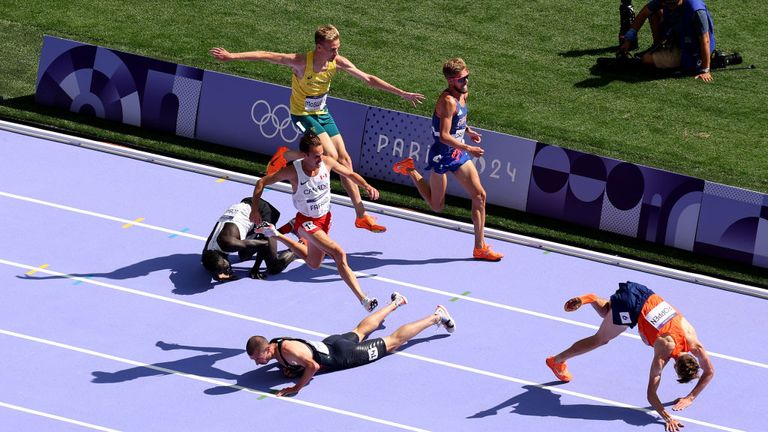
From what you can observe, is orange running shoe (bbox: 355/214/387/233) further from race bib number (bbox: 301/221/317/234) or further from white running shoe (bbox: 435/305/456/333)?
white running shoe (bbox: 435/305/456/333)

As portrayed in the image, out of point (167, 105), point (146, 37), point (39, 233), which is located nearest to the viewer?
point (39, 233)

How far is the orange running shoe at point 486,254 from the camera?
15594mm

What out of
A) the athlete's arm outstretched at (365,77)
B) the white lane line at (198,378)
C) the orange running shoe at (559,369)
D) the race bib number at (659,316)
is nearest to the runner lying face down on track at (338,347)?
the white lane line at (198,378)

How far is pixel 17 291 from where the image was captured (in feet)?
46.1

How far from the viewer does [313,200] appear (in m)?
13.6

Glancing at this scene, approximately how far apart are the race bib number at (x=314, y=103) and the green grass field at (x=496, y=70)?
251cm

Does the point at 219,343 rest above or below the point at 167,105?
below

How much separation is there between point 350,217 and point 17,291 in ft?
15.4

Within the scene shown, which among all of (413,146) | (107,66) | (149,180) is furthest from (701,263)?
(107,66)

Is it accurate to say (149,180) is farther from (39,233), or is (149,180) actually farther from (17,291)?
(17,291)

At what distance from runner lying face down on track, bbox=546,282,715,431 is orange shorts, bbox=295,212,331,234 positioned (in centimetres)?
303

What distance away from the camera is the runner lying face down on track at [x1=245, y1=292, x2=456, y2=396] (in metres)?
12.3

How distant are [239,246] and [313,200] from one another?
1387mm

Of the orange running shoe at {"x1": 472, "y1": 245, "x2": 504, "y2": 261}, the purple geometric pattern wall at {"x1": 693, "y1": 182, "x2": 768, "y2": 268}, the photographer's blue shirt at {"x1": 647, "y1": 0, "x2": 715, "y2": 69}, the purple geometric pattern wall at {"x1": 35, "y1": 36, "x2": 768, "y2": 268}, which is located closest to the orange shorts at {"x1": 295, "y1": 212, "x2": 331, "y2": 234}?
the orange running shoe at {"x1": 472, "y1": 245, "x2": 504, "y2": 261}
